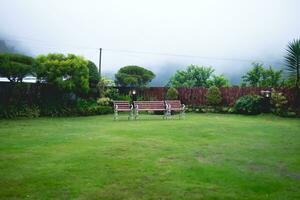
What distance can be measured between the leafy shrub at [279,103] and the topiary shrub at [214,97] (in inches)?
156

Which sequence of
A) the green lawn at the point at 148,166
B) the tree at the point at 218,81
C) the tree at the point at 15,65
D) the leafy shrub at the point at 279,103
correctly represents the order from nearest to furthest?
1. the green lawn at the point at 148,166
2. the tree at the point at 15,65
3. the leafy shrub at the point at 279,103
4. the tree at the point at 218,81

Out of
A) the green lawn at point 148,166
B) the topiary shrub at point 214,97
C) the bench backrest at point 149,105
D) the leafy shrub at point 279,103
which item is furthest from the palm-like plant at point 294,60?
the green lawn at point 148,166

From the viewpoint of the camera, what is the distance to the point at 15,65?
17.7m

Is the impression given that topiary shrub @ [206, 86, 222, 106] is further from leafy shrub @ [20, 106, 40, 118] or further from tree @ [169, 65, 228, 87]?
tree @ [169, 65, 228, 87]

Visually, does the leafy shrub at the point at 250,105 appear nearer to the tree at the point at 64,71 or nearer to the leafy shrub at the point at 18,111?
the tree at the point at 64,71

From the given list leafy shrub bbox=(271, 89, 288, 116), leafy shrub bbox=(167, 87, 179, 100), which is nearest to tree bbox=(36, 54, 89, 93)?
leafy shrub bbox=(167, 87, 179, 100)

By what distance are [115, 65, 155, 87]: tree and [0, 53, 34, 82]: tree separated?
12.4 metres

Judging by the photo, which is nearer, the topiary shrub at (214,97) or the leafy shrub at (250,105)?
the leafy shrub at (250,105)

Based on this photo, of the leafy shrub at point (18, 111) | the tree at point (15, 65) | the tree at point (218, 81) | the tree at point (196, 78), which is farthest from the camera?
the tree at point (196, 78)

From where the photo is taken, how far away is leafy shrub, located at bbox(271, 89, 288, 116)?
Result: 788 inches

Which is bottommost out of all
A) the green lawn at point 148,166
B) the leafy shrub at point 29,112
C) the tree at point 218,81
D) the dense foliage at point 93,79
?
the green lawn at point 148,166

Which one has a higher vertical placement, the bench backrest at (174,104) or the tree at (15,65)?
the tree at (15,65)

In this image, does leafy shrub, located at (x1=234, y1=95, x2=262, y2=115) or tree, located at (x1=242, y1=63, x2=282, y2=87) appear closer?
leafy shrub, located at (x1=234, y1=95, x2=262, y2=115)

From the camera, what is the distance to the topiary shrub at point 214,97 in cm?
2386
